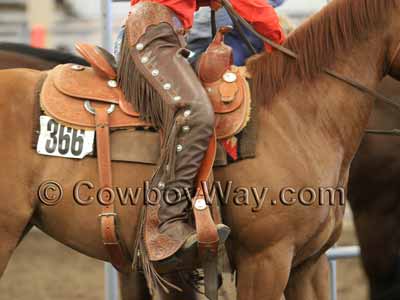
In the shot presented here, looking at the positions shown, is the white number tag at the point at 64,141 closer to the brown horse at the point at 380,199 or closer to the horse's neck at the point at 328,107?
the horse's neck at the point at 328,107

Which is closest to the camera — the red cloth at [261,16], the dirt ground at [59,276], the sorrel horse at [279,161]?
the sorrel horse at [279,161]

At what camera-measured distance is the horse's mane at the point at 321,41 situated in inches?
189

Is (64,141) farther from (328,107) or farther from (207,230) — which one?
(328,107)

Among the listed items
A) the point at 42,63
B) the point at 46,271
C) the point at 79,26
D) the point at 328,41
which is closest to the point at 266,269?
the point at 328,41

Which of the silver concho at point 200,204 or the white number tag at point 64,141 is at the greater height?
the white number tag at point 64,141

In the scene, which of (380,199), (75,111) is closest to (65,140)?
(75,111)

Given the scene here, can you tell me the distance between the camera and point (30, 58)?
20.7 ft

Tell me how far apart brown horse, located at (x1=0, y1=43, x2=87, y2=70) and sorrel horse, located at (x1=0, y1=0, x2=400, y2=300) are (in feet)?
4.20

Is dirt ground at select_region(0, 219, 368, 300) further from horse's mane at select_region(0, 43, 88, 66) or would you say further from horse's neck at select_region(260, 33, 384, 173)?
horse's neck at select_region(260, 33, 384, 173)

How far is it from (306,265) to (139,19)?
1485mm

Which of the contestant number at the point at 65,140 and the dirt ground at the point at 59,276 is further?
the dirt ground at the point at 59,276

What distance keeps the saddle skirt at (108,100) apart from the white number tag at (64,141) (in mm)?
34

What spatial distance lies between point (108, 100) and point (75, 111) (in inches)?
6.5

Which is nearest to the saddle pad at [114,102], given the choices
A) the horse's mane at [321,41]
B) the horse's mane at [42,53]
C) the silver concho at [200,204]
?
the horse's mane at [321,41]
